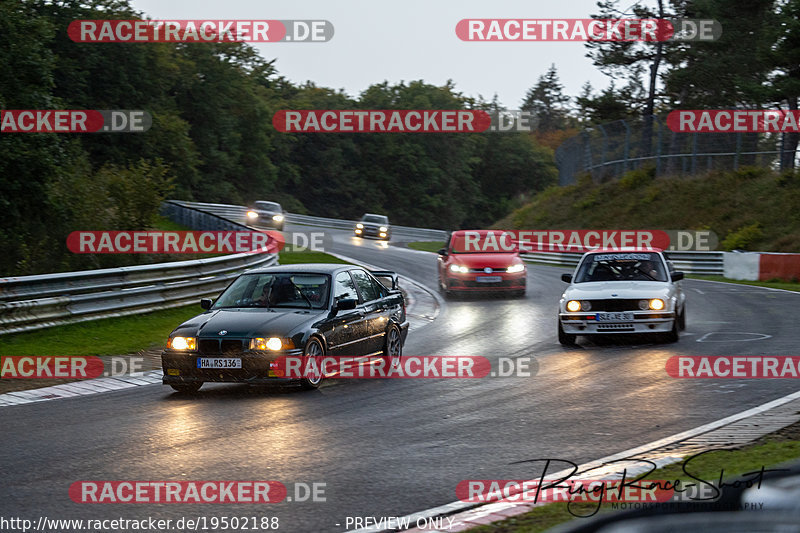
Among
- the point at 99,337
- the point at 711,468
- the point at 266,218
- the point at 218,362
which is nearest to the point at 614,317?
the point at 218,362

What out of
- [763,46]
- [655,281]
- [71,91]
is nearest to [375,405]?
[655,281]

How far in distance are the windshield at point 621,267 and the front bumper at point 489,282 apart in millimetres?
7414

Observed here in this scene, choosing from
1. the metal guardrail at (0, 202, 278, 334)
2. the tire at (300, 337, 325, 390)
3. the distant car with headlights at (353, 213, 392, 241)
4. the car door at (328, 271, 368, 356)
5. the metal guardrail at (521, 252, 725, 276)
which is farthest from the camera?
the distant car with headlights at (353, 213, 392, 241)

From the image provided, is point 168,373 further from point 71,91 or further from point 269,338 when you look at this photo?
point 71,91

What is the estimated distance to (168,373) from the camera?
10.4 m

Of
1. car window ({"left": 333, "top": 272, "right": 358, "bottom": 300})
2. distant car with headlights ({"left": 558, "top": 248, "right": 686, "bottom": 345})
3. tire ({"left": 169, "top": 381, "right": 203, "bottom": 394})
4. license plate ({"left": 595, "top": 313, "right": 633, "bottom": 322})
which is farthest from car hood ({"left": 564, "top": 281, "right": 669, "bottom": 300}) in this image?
tire ({"left": 169, "top": 381, "right": 203, "bottom": 394})

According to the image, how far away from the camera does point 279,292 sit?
452 inches

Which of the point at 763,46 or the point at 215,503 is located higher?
the point at 763,46

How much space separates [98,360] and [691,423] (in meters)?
8.07

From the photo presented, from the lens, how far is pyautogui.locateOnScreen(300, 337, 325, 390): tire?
10.4 meters

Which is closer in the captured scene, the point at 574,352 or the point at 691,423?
the point at 691,423

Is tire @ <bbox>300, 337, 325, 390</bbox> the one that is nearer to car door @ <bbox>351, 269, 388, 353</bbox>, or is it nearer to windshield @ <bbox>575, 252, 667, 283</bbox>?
car door @ <bbox>351, 269, 388, 353</bbox>

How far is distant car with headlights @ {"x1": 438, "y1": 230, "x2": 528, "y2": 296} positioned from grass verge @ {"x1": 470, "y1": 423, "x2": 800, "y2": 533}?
15561 millimetres

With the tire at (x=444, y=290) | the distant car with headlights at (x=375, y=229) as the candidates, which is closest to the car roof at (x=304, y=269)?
the tire at (x=444, y=290)
